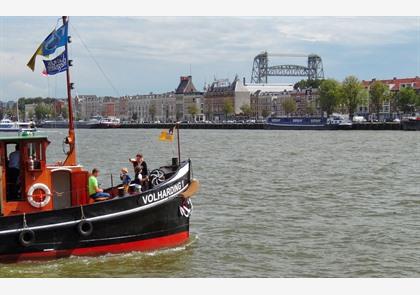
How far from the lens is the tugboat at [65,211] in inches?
639

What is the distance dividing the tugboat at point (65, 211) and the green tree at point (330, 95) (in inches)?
5486

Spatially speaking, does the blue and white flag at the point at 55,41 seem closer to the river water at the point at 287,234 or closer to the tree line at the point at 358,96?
the river water at the point at 287,234

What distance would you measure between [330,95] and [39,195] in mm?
142176

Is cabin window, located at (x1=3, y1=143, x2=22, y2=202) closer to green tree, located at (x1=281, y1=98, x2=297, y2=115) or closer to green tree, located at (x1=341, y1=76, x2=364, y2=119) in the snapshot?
green tree, located at (x1=341, y1=76, x2=364, y2=119)

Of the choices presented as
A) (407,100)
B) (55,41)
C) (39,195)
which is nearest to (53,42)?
(55,41)

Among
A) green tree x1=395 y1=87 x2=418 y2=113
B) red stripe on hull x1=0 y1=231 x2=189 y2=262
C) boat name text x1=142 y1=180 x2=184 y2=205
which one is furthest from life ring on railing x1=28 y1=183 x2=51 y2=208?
green tree x1=395 y1=87 x2=418 y2=113

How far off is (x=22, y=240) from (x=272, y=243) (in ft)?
21.4

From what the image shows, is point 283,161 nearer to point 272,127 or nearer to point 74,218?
point 74,218

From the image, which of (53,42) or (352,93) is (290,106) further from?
(53,42)

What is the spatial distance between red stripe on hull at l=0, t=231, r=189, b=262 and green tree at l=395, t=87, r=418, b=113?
135 metres

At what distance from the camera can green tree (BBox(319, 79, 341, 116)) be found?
509ft

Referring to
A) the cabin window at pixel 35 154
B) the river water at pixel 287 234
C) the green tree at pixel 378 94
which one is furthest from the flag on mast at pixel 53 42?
the green tree at pixel 378 94

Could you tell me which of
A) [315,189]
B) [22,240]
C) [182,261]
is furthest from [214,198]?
[22,240]

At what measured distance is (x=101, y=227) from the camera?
1689cm
